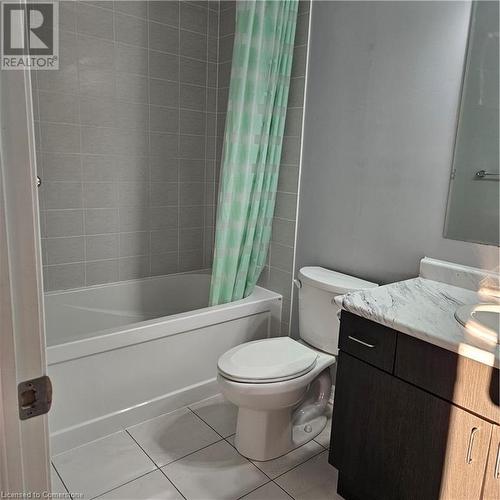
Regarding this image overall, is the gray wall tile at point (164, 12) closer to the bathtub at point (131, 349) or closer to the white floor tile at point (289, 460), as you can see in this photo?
the bathtub at point (131, 349)

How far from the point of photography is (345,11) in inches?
86.0

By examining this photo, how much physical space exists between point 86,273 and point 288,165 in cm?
135

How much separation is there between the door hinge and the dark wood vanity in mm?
1096

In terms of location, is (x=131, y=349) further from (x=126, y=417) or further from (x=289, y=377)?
(x=289, y=377)

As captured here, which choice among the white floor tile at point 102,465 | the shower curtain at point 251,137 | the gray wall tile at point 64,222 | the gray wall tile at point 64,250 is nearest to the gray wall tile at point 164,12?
the shower curtain at point 251,137

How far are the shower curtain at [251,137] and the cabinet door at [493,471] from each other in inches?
59.5

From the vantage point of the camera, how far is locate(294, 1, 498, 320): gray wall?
Result: 1.87m

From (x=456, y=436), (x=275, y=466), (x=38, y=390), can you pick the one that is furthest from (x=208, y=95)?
(x=38, y=390)

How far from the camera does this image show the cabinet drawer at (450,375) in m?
1.23

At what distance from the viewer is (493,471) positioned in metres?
1.25

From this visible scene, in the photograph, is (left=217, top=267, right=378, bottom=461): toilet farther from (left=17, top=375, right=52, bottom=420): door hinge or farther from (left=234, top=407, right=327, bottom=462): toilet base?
(left=17, top=375, right=52, bottom=420): door hinge

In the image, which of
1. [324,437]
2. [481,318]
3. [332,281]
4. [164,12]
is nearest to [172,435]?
[324,437]

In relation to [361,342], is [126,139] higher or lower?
higher

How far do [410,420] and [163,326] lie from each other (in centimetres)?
120
